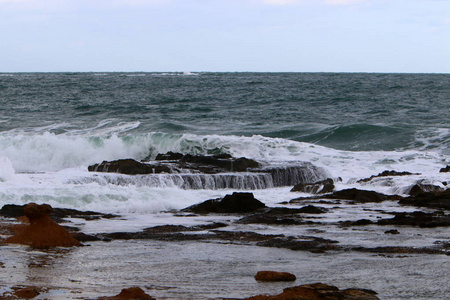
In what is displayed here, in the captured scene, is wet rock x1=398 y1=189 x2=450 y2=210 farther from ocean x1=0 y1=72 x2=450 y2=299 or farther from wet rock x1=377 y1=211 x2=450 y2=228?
ocean x1=0 y1=72 x2=450 y2=299

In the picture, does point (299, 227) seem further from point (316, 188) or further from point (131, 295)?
point (316, 188)

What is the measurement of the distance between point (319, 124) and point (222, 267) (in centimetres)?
2304

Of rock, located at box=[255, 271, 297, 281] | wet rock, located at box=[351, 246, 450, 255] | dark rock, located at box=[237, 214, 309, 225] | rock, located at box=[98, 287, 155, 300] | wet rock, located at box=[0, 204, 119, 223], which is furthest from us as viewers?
wet rock, located at box=[0, 204, 119, 223]

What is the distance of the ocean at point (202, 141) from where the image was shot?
1216 cm

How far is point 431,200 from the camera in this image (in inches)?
487

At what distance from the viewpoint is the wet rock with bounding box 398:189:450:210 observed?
11990 millimetres

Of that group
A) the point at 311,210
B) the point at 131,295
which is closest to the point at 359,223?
the point at 311,210

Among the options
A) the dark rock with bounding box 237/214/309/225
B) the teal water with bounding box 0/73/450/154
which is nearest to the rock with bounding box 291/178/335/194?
the dark rock with bounding box 237/214/309/225

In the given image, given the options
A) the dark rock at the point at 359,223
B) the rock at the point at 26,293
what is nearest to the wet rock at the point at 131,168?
the dark rock at the point at 359,223

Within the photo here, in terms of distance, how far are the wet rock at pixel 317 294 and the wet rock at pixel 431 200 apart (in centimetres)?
724

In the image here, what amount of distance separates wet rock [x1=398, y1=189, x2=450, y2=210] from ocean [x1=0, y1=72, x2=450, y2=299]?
6.03 feet

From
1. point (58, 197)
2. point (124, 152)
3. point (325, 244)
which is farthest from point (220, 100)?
point (325, 244)

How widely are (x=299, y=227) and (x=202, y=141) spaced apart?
13.5m

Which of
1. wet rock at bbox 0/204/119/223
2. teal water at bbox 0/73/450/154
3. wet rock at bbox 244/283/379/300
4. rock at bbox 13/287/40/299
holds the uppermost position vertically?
teal water at bbox 0/73/450/154
